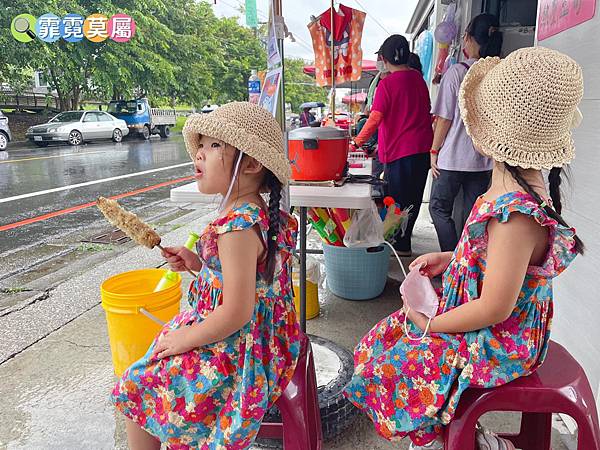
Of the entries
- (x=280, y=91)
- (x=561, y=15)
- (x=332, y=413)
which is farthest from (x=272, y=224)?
(x=561, y=15)

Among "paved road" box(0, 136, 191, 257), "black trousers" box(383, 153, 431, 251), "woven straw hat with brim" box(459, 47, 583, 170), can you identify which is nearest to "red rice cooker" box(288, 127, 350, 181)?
"woven straw hat with brim" box(459, 47, 583, 170)

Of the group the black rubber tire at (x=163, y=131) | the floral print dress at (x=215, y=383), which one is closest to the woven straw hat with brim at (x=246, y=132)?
the floral print dress at (x=215, y=383)

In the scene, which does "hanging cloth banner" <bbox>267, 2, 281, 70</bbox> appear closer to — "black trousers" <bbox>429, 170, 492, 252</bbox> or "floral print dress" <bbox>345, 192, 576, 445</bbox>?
"floral print dress" <bbox>345, 192, 576, 445</bbox>

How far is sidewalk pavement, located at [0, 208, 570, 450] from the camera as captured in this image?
199 cm

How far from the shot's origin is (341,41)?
5.74 m

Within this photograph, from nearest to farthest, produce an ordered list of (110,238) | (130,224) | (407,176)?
(130,224)
(407,176)
(110,238)

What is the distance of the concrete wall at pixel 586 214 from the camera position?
1812mm

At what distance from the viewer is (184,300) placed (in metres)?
3.35

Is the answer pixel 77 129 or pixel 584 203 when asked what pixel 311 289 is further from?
pixel 77 129

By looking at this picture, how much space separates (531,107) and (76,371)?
92.9 inches

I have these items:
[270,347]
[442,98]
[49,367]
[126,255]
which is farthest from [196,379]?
[126,255]

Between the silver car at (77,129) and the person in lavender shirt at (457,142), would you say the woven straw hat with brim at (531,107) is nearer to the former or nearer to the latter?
the person in lavender shirt at (457,142)

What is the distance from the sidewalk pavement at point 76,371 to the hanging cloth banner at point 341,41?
3.07m

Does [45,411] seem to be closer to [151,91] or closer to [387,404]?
Result: [387,404]
